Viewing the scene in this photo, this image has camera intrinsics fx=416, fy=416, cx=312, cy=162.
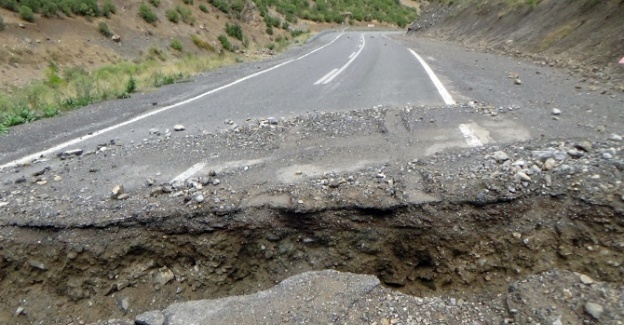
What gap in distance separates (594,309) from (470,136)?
7.57ft

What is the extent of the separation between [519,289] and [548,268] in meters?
0.31

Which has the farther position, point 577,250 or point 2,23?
point 2,23

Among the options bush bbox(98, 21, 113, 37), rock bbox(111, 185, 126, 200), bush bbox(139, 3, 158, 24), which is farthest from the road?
bush bbox(139, 3, 158, 24)

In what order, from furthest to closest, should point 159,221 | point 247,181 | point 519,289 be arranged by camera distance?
1. point 247,181
2. point 159,221
3. point 519,289

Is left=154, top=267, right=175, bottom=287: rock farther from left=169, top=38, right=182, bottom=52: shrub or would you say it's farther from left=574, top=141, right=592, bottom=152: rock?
left=169, top=38, right=182, bottom=52: shrub

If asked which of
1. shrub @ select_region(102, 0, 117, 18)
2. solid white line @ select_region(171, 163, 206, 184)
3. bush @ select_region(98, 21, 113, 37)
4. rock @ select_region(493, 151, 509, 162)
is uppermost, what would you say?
rock @ select_region(493, 151, 509, 162)

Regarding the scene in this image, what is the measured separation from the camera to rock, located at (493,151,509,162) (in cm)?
350

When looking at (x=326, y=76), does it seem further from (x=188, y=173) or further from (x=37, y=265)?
(x=37, y=265)

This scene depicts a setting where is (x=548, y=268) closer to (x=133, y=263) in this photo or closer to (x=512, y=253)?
(x=512, y=253)

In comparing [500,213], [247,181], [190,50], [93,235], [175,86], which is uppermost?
[500,213]

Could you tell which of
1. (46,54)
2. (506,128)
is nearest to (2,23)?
(46,54)

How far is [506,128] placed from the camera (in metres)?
4.40

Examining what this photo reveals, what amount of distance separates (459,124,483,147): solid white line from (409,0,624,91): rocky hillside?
9.45 ft

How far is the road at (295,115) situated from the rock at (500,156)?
39 centimetres
